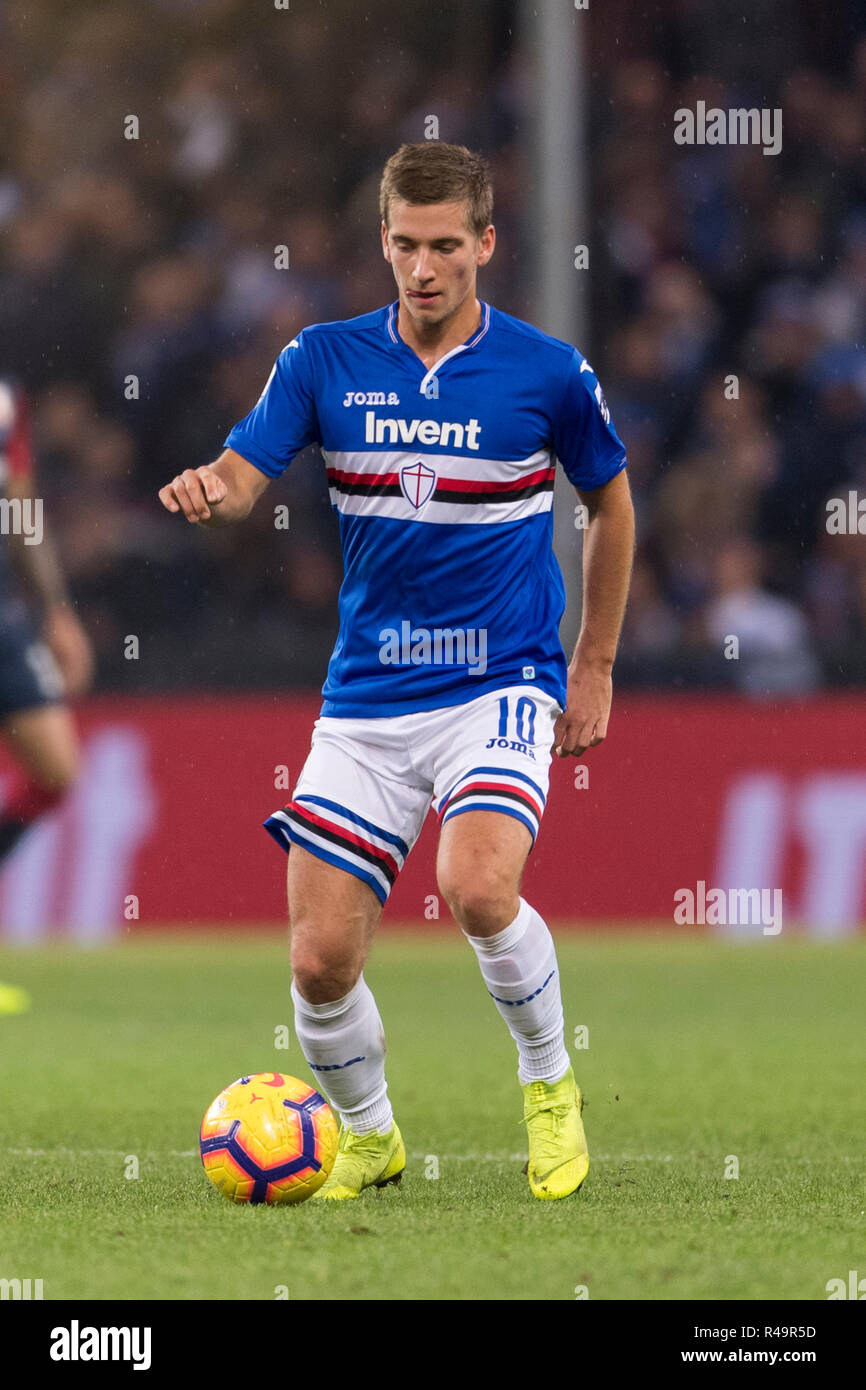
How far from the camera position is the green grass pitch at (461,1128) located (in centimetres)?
390

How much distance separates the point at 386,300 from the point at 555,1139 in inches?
347

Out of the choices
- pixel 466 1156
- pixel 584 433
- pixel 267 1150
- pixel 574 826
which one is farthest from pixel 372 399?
pixel 574 826

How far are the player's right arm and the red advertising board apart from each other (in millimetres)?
5768

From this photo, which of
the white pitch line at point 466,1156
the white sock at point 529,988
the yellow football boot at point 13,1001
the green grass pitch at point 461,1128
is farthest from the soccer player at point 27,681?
the white sock at point 529,988

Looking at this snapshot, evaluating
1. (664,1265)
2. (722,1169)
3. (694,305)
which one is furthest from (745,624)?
(664,1265)

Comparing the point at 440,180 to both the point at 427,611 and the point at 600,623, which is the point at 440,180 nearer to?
the point at 427,611

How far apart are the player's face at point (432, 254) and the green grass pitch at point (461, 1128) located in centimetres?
195

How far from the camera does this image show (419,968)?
404 inches

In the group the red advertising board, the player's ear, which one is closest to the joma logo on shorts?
the player's ear

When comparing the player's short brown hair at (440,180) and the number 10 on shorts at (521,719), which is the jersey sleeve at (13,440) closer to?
the player's short brown hair at (440,180)

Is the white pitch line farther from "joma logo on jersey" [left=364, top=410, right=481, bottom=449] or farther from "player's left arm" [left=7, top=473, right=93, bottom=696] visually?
"player's left arm" [left=7, top=473, right=93, bottom=696]

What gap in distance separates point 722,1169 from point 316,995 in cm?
112

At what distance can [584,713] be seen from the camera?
16.8 ft

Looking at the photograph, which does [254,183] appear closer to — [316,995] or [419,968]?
[419,968]
